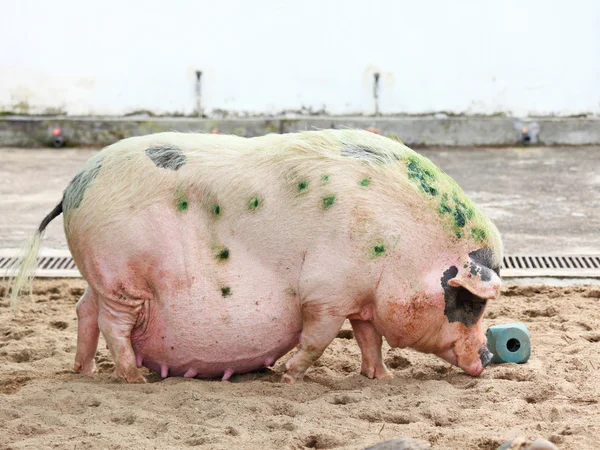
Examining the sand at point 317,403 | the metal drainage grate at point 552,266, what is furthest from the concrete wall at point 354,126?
the sand at point 317,403

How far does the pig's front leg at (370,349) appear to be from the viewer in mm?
4520

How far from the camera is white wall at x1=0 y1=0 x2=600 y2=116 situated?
12.0 m

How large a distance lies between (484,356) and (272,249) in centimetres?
108

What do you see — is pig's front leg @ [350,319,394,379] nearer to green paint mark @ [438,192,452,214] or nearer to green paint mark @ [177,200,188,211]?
green paint mark @ [438,192,452,214]

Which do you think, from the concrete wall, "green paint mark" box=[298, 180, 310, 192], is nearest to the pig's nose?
"green paint mark" box=[298, 180, 310, 192]

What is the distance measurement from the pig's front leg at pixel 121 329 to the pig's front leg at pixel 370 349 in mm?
979

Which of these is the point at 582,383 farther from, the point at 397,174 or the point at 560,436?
the point at 397,174

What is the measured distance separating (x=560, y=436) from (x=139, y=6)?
9558 millimetres

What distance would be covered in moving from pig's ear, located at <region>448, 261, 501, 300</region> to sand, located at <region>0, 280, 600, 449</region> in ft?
1.36

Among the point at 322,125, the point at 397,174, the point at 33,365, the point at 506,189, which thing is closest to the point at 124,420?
the point at 33,365

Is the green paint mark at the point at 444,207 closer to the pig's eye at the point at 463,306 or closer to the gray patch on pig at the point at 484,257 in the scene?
the gray patch on pig at the point at 484,257

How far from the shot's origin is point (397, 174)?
433 cm

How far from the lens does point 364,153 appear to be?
4.38m

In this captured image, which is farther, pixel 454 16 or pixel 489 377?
pixel 454 16
